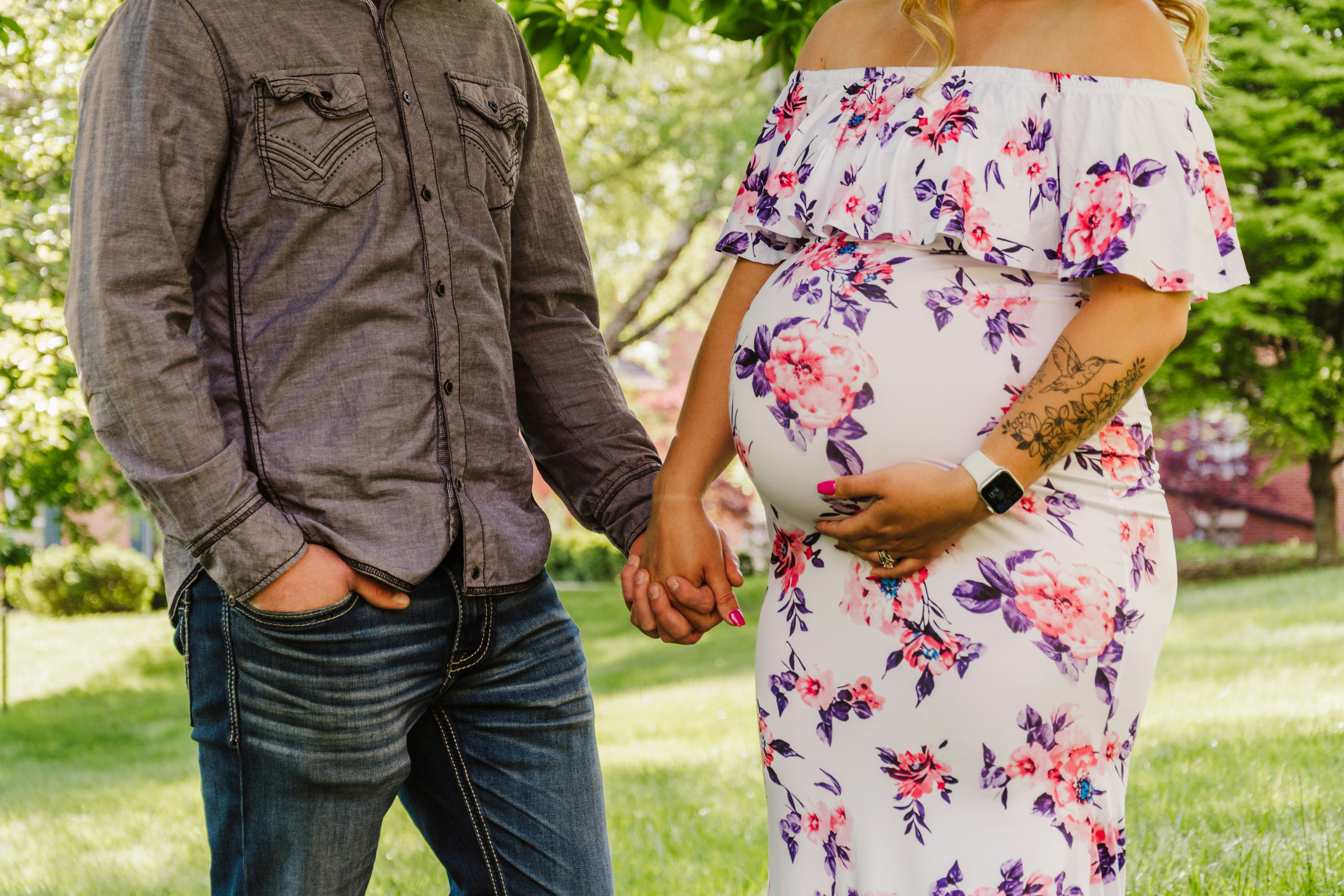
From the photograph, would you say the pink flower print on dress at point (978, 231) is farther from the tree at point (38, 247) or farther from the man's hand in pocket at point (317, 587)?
the tree at point (38, 247)

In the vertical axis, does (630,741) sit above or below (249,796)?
below

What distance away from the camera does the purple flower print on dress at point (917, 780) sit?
1.63 metres

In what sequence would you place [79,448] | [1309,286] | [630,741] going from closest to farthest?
[630,741]
[79,448]
[1309,286]

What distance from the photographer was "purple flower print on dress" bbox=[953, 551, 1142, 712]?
1.58 m

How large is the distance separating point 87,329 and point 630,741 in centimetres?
546

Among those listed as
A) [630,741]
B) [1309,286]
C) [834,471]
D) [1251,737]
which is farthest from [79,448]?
[1309,286]

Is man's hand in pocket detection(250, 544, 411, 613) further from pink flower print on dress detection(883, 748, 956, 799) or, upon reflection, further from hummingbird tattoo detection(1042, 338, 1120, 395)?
hummingbird tattoo detection(1042, 338, 1120, 395)

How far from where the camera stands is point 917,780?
165 cm

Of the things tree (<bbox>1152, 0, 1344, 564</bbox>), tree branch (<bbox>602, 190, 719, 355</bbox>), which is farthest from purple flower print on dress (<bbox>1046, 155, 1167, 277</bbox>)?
tree branch (<bbox>602, 190, 719, 355</bbox>)

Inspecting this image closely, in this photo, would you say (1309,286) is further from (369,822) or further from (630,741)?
(369,822)

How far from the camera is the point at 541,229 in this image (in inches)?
86.7

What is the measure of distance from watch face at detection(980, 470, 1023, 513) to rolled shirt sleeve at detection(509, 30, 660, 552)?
2.60 ft

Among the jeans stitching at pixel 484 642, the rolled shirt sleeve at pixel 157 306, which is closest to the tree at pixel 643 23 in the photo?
the rolled shirt sleeve at pixel 157 306

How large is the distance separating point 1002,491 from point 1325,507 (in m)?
16.2
